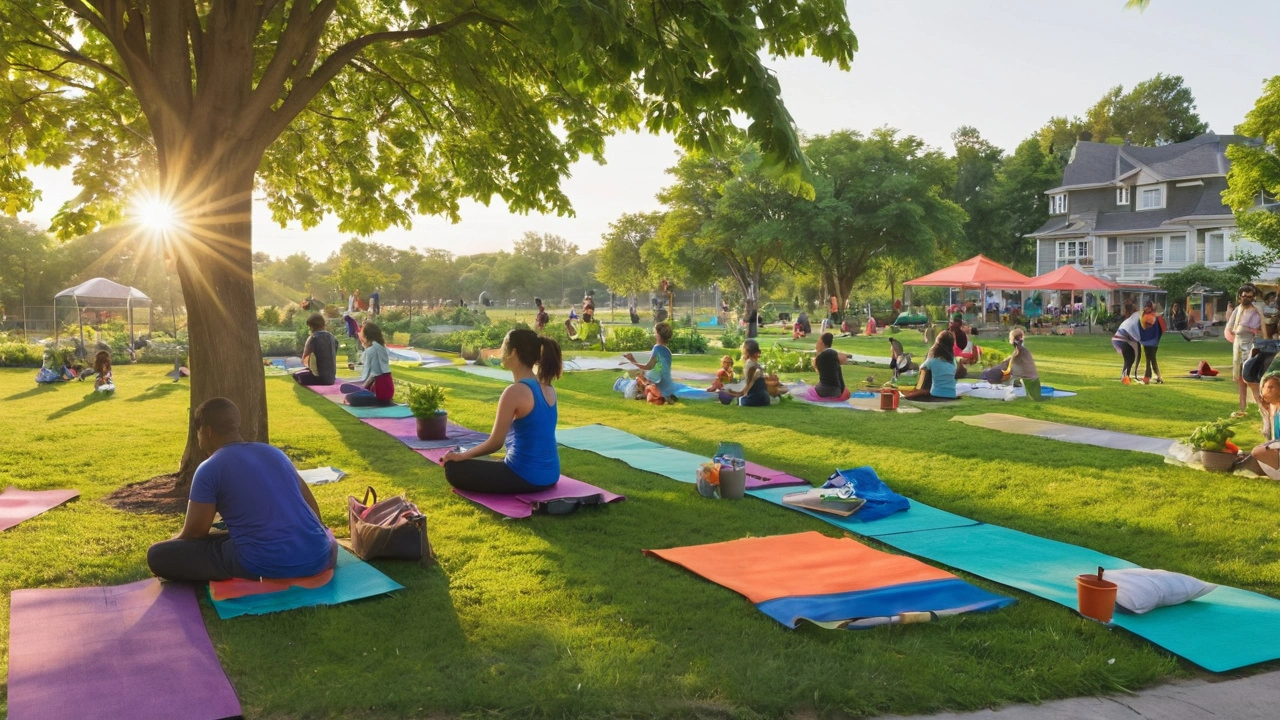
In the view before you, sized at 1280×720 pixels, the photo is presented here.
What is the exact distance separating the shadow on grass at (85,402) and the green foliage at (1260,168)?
102ft

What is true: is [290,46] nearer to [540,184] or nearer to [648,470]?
[540,184]

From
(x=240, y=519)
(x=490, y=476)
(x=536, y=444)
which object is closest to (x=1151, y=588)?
(x=536, y=444)

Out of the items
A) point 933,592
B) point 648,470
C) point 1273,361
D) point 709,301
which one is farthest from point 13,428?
point 709,301

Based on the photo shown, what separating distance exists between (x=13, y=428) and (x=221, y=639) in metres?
9.25

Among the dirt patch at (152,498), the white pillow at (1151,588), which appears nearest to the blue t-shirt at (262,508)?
the dirt patch at (152,498)

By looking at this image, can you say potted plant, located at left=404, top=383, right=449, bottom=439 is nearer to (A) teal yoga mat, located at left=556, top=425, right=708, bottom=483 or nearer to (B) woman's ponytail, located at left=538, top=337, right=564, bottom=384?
(A) teal yoga mat, located at left=556, top=425, right=708, bottom=483

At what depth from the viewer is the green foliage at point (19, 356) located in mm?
22250

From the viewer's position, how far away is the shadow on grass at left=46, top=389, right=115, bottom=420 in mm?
13156

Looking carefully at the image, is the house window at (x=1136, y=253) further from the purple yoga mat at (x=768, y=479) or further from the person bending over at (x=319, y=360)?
the purple yoga mat at (x=768, y=479)

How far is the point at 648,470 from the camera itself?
902 cm

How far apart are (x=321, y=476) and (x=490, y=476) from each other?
7.06 ft

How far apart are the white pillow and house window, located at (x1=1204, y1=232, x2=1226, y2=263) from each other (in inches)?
1793

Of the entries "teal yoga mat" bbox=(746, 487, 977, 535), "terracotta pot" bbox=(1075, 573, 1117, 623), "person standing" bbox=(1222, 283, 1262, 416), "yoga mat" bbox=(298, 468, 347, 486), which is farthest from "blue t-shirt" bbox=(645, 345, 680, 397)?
"terracotta pot" bbox=(1075, 573, 1117, 623)

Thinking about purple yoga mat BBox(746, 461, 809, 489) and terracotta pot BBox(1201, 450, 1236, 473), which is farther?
terracotta pot BBox(1201, 450, 1236, 473)
